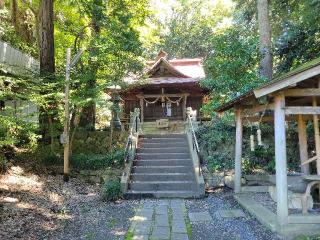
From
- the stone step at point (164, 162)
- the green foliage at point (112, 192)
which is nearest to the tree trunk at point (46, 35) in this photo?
the stone step at point (164, 162)

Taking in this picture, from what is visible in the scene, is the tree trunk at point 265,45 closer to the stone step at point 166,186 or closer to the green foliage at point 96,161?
the stone step at point 166,186

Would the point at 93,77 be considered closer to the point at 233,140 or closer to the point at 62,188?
the point at 62,188

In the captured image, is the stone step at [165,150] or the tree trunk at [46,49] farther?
the stone step at [165,150]

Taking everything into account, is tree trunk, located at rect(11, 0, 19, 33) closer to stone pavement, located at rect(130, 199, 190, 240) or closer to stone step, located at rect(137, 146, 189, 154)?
stone step, located at rect(137, 146, 189, 154)

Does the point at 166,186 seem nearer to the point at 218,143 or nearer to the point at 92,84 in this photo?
the point at 218,143

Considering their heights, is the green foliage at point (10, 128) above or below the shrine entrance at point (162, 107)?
below

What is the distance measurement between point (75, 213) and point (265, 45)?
958 centimetres

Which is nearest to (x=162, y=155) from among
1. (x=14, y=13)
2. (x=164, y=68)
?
(x=164, y=68)

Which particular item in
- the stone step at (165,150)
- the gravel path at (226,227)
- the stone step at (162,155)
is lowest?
the gravel path at (226,227)

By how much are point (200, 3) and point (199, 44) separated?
4.17m

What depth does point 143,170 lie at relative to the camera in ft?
39.3

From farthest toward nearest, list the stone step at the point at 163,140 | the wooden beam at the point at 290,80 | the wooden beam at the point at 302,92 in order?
the stone step at the point at 163,140
the wooden beam at the point at 302,92
the wooden beam at the point at 290,80

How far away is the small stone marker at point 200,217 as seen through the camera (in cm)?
781

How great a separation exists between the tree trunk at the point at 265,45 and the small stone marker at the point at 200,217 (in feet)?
22.0
